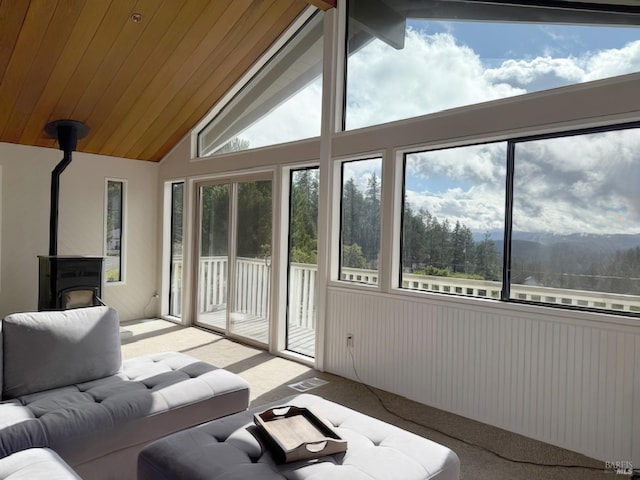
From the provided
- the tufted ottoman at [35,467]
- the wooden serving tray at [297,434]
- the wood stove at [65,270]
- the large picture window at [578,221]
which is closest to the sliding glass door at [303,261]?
the large picture window at [578,221]

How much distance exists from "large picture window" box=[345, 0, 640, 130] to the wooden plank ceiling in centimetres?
67

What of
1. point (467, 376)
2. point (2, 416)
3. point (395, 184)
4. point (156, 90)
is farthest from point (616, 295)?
point (156, 90)

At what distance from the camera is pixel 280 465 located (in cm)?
164

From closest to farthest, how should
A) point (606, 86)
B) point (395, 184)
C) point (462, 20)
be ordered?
point (606, 86) < point (462, 20) < point (395, 184)

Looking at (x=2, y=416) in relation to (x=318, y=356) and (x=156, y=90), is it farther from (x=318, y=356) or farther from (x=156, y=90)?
(x=156, y=90)

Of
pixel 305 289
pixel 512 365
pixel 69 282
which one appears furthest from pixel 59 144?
pixel 512 365

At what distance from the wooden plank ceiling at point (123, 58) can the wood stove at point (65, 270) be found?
156mm

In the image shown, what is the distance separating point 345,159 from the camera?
395 centimetres

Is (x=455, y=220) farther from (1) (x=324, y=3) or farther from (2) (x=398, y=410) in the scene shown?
(1) (x=324, y=3)

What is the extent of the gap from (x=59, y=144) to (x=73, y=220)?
39.6 inches

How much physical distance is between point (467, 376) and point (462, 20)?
2660 millimetres

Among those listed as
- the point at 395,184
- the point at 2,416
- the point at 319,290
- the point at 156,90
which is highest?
the point at 156,90

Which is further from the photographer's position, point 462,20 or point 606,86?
point 462,20

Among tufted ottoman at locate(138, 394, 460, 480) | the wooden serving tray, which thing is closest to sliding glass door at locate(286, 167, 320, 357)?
the wooden serving tray
